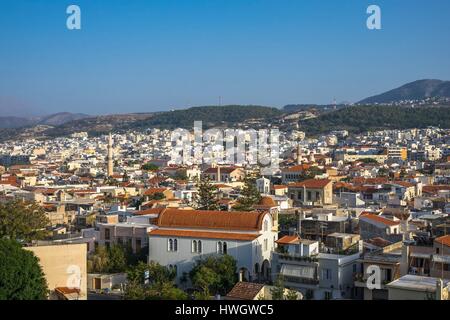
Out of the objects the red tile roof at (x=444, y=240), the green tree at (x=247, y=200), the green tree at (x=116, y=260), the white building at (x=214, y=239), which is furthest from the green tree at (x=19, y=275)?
the green tree at (x=247, y=200)

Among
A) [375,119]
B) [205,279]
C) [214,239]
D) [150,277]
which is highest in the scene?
[375,119]

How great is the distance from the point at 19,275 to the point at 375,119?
121m

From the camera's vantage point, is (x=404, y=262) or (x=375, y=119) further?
(x=375, y=119)

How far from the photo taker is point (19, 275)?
14969mm

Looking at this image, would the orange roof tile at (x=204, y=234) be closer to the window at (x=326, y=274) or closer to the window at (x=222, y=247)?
the window at (x=222, y=247)

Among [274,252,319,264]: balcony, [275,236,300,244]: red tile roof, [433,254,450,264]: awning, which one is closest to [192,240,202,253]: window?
[275,236,300,244]: red tile roof

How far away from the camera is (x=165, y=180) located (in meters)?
51.3

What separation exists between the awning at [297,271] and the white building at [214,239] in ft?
4.18

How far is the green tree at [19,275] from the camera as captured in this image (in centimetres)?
1477

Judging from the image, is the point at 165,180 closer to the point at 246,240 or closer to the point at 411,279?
the point at 246,240

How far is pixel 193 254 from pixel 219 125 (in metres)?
133

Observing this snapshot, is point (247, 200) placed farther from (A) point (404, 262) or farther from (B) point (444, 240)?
(A) point (404, 262)

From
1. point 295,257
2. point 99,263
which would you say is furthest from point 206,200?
point 295,257
